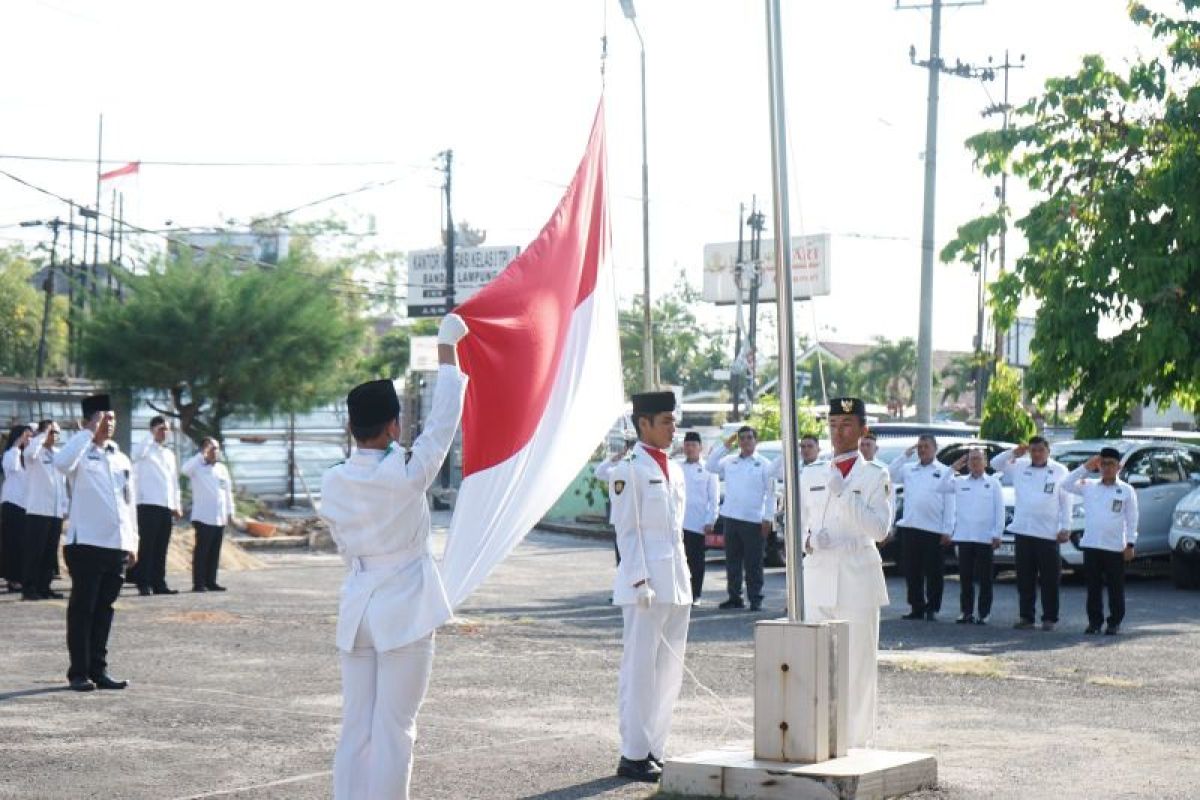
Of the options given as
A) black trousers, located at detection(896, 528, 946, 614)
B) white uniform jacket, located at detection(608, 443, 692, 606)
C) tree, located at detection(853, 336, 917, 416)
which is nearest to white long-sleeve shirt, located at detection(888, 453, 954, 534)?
black trousers, located at detection(896, 528, 946, 614)

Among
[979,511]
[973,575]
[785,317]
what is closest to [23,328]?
[979,511]

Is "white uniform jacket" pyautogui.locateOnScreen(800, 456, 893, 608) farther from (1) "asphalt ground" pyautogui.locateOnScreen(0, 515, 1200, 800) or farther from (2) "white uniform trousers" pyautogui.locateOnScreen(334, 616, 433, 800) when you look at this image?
(2) "white uniform trousers" pyautogui.locateOnScreen(334, 616, 433, 800)

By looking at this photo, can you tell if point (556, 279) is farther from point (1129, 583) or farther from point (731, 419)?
point (731, 419)

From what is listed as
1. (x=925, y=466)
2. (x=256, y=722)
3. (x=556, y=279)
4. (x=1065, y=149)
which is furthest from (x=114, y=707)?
(x=1065, y=149)

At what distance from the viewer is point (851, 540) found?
9.85 meters

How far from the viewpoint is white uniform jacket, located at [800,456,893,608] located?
973 centimetres

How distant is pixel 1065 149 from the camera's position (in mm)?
25156

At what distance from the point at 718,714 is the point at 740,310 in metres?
46.0

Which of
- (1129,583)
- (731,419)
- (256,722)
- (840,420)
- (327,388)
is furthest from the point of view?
(731,419)

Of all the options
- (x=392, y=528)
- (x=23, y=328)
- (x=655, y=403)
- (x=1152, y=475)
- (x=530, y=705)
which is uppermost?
(x=23, y=328)

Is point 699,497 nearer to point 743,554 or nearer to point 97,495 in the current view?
point 743,554

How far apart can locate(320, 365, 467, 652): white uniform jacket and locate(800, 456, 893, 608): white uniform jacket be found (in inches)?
124

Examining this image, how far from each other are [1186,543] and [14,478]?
14.1 metres

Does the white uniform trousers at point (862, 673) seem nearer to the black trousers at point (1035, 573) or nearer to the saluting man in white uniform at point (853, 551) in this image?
the saluting man in white uniform at point (853, 551)
